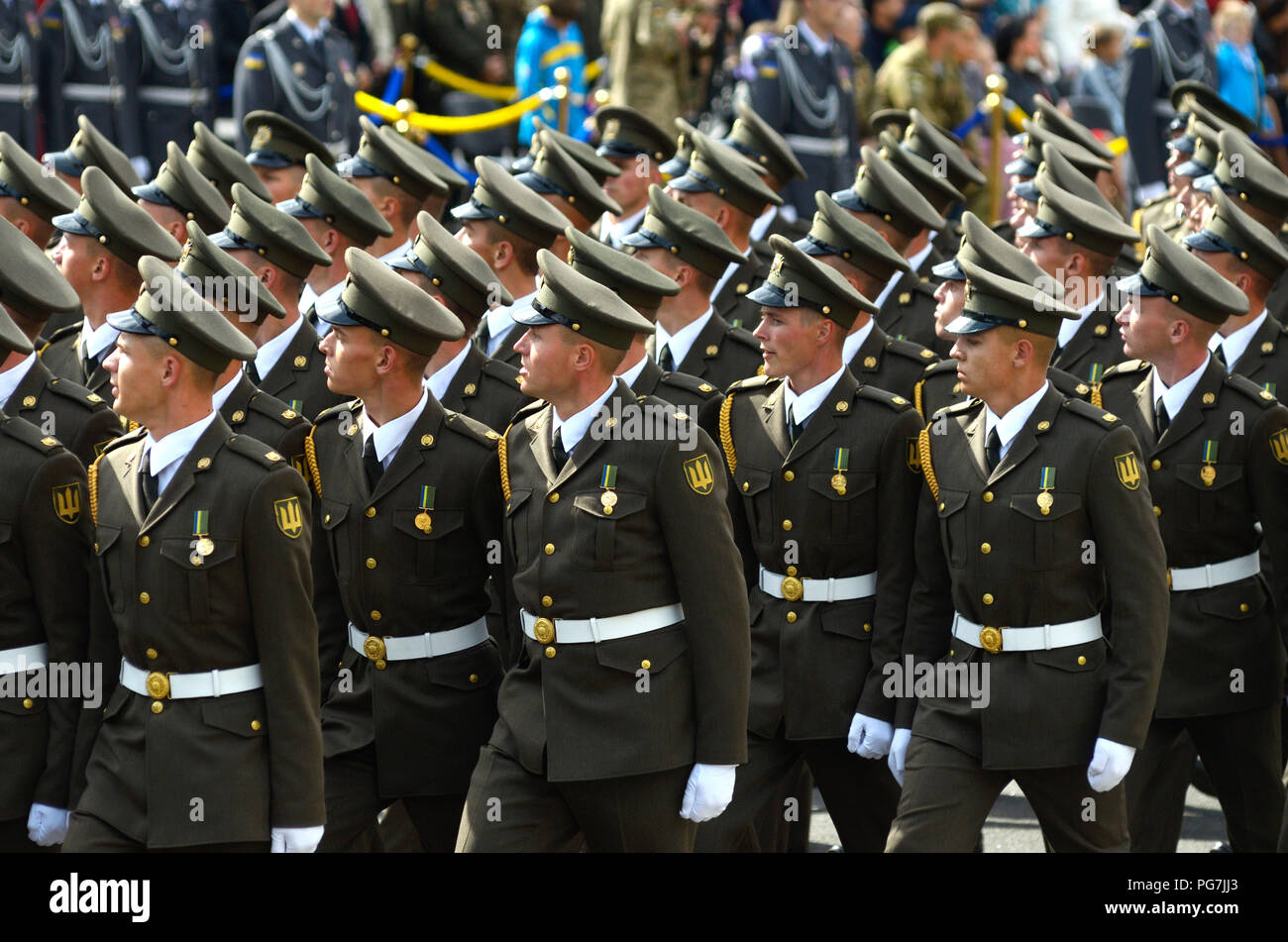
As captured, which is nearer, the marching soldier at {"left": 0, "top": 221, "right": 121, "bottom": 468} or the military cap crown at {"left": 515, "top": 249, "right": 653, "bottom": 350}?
the military cap crown at {"left": 515, "top": 249, "right": 653, "bottom": 350}

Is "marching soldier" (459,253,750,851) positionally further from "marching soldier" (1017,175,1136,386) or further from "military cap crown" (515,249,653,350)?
"marching soldier" (1017,175,1136,386)

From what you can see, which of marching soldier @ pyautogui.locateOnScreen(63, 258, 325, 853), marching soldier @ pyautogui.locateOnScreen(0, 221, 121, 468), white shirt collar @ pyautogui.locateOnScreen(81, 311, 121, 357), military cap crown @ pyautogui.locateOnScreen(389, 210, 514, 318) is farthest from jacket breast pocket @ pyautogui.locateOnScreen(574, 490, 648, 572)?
white shirt collar @ pyautogui.locateOnScreen(81, 311, 121, 357)

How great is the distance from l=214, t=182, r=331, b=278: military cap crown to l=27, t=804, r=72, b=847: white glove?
7.35 ft

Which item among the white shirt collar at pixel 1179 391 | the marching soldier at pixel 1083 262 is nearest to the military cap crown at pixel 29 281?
the white shirt collar at pixel 1179 391

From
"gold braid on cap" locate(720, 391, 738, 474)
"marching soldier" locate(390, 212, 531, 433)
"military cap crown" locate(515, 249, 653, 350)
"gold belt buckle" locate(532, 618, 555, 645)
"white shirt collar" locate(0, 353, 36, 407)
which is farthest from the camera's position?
"marching soldier" locate(390, 212, 531, 433)

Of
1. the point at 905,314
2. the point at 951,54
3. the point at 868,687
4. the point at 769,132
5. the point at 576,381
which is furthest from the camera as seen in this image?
the point at 951,54

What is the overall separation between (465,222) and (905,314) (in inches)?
70.8

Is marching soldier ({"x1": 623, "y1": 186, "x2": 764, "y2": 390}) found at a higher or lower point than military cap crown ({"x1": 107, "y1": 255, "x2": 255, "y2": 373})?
higher

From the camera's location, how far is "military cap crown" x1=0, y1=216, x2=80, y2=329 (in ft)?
18.0

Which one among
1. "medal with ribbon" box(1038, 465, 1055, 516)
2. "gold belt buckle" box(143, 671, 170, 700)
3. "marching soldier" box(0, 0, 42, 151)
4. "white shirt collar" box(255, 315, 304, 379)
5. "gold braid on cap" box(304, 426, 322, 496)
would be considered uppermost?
"marching soldier" box(0, 0, 42, 151)

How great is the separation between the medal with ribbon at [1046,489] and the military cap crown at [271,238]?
2.51m

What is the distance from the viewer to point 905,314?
26.6 ft

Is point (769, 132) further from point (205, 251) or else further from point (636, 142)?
point (205, 251)

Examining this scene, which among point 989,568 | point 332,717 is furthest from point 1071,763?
point 332,717
